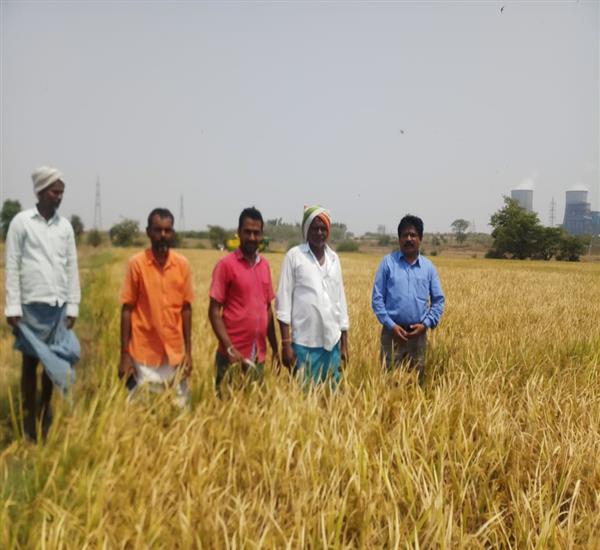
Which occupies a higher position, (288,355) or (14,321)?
(14,321)

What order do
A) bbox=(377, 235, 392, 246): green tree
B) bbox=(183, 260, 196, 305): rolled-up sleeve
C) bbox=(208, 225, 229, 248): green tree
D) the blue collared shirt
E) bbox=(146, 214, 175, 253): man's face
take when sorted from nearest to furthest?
1. bbox=(146, 214, 175, 253): man's face
2. bbox=(183, 260, 196, 305): rolled-up sleeve
3. the blue collared shirt
4. bbox=(208, 225, 229, 248): green tree
5. bbox=(377, 235, 392, 246): green tree

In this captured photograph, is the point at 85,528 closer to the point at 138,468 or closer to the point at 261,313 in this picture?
the point at 138,468

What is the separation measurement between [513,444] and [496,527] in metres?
0.63

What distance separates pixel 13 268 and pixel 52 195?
1.74 ft

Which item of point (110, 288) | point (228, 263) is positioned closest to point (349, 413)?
point (228, 263)

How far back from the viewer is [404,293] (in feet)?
11.8

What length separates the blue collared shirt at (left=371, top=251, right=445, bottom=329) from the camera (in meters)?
3.58

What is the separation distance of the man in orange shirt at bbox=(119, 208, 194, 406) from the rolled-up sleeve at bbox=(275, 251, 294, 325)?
643mm

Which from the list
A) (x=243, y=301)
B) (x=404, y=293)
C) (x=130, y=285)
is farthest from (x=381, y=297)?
(x=130, y=285)

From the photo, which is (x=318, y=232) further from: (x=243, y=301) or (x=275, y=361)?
(x=275, y=361)

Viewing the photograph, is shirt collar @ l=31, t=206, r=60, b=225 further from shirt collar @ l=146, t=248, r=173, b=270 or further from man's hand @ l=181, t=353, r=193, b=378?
man's hand @ l=181, t=353, r=193, b=378

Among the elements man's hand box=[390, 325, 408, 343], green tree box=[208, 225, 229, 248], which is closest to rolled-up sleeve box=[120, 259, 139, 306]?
man's hand box=[390, 325, 408, 343]

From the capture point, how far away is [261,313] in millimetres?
2787

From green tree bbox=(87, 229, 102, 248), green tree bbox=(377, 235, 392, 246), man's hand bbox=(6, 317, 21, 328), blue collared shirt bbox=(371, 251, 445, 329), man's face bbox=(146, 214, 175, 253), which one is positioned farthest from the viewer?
green tree bbox=(377, 235, 392, 246)
